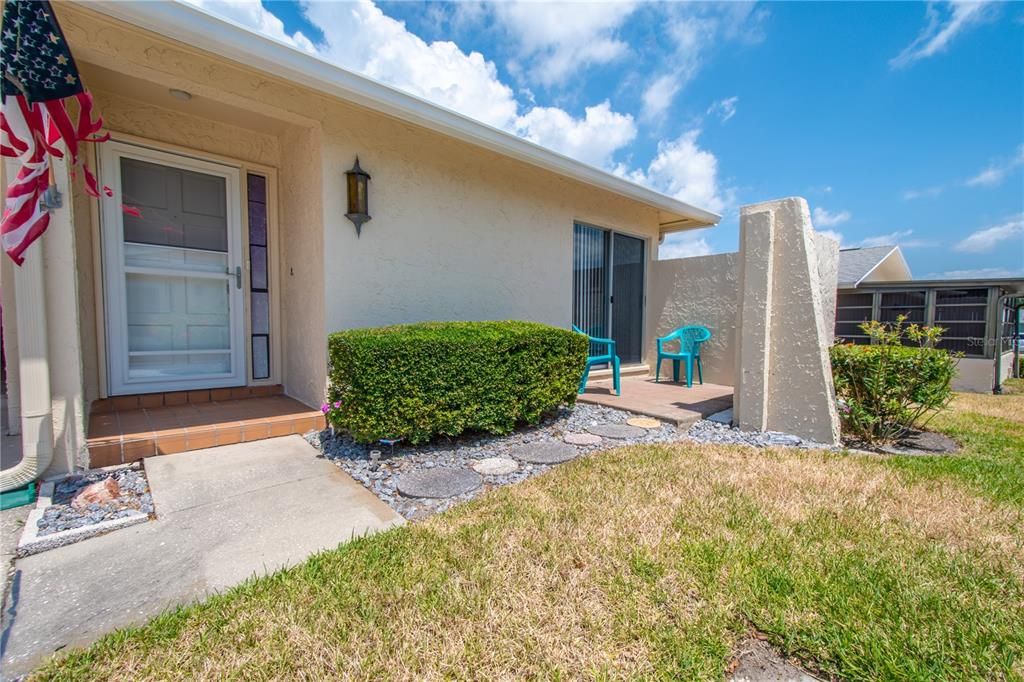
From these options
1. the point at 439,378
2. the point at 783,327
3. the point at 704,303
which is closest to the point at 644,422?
the point at 783,327

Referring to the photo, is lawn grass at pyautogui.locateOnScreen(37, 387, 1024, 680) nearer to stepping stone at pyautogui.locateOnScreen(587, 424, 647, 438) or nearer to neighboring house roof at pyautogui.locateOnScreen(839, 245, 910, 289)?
stepping stone at pyautogui.locateOnScreen(587, 424, 647, 438)

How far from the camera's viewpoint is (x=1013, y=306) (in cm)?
1111

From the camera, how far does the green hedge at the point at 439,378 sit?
130 inches

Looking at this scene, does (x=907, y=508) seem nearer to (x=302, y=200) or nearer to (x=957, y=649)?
(x=957, y=649)

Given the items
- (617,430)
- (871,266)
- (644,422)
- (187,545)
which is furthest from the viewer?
(871,266)

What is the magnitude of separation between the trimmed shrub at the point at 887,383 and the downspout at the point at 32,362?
6.50 metres

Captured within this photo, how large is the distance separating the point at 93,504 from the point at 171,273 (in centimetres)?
253

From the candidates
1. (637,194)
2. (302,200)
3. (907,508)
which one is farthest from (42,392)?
(637,194)

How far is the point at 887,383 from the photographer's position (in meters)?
4.01

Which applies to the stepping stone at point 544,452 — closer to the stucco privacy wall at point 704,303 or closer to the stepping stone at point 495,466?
the stepping stone at point 495,466

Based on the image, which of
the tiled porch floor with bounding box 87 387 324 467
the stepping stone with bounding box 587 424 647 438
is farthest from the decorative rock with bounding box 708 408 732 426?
the tiled porch floor with bounding box 87 387 324 467

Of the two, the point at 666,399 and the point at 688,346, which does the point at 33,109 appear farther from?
the point at 688,346

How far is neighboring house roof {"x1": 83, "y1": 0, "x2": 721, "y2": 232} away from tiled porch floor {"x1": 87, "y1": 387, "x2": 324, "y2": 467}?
2.93 meters

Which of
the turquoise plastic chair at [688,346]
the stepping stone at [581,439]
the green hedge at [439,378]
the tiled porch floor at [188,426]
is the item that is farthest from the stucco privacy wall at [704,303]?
the tiled porch floor at [188,426]
